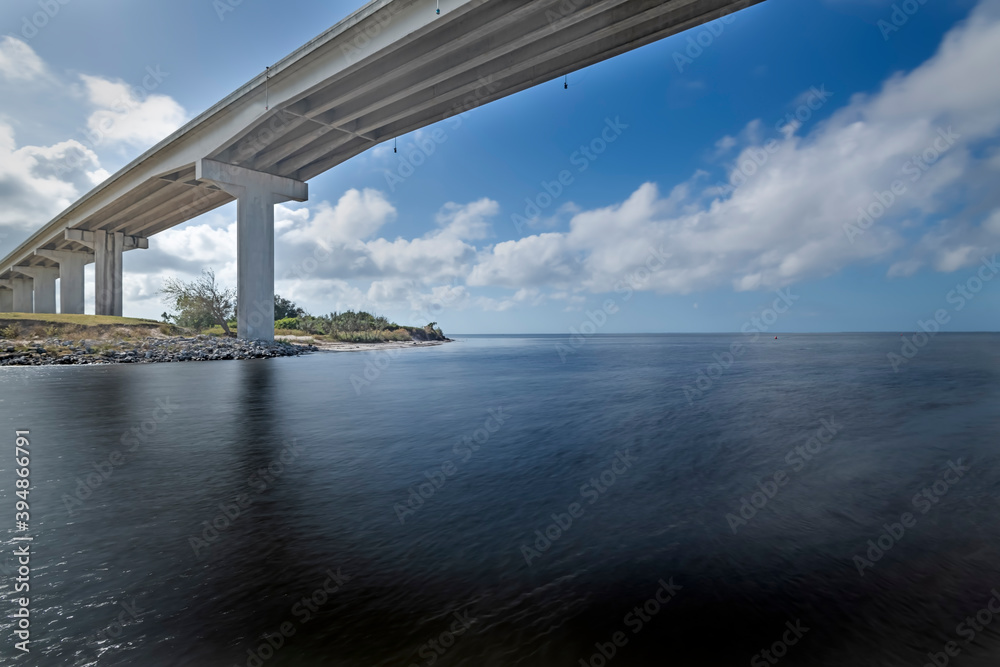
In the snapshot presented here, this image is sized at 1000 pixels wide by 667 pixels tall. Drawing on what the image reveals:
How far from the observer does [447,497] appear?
508 cm

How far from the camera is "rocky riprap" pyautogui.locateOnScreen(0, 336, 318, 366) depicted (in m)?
22.7

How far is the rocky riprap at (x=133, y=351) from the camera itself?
74.4ft

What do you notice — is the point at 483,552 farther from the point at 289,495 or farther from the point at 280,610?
the point at 289,495

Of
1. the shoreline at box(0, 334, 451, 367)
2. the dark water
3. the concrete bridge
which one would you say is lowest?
the dark water

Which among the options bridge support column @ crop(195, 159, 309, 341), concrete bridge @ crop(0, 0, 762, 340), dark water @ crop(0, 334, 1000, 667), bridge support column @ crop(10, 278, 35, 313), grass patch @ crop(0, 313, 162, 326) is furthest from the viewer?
bridge support column @ crop(10, 278, 35, 313)

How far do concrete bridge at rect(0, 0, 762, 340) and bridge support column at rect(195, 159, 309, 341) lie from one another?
7 cm

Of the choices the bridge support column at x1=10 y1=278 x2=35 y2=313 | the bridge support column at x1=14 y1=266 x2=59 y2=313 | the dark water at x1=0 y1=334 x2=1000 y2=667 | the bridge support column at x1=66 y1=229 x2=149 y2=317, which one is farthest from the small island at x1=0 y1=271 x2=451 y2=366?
the bridge support column at x1=10 y1=278 x2=35 y2=313

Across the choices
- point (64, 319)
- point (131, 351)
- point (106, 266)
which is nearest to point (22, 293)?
point (106, 266)

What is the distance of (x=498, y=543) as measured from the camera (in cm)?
391

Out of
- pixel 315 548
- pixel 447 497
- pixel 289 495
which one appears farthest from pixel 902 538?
pixel 289 495

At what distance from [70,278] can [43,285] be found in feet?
66.3

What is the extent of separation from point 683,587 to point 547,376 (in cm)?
1706

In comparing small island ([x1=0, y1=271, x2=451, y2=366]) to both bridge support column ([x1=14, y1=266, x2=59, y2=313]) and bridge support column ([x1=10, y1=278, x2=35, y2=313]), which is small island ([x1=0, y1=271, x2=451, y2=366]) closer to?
bridge support column ([x1=14, y1=266, x2=59, y2=313])

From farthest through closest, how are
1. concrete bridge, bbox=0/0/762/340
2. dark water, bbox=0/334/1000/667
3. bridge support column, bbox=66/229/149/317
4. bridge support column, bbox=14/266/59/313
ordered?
bridge support column, bbox=14/266/59/313, bridge support column, bbox=66/229/149/317, concrete bridge, bbox=0/0/762/340, dark water, bbox=0/334/1000/667
